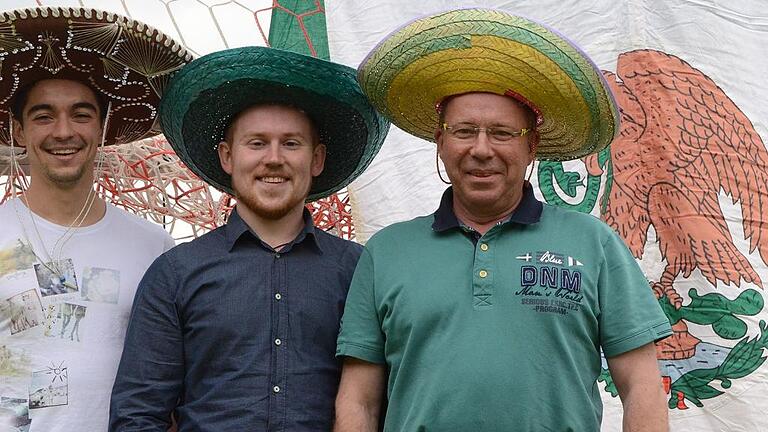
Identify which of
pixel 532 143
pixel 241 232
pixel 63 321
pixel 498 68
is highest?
pixel 498 68

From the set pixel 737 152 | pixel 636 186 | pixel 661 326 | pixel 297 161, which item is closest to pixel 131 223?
pixel 297 161

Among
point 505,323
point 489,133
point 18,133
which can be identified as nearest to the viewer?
point 505,323

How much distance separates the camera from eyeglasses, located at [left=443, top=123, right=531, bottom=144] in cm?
208

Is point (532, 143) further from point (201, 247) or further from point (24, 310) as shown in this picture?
point (24, 310)

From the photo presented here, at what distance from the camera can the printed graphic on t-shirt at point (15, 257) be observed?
2.23 meters

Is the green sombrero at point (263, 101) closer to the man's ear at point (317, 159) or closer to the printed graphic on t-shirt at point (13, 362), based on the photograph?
the man's ear at point (317, 159)

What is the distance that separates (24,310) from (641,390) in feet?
4.31

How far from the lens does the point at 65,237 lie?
7.63 feet

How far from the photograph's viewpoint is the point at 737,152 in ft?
10.3

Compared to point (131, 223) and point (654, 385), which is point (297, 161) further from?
point (654, 385)

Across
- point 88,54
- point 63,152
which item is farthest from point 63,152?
point 88,54

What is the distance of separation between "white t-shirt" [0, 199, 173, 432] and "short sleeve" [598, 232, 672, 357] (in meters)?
1.07

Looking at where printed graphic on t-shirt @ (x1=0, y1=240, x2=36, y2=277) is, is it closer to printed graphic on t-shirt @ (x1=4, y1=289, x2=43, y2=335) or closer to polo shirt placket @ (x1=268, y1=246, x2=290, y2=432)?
printed graphic on t-shirt @ (x1=4, y1=289, x2=43, y2=335)

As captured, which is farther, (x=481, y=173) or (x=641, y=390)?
(x=481, y=173)
